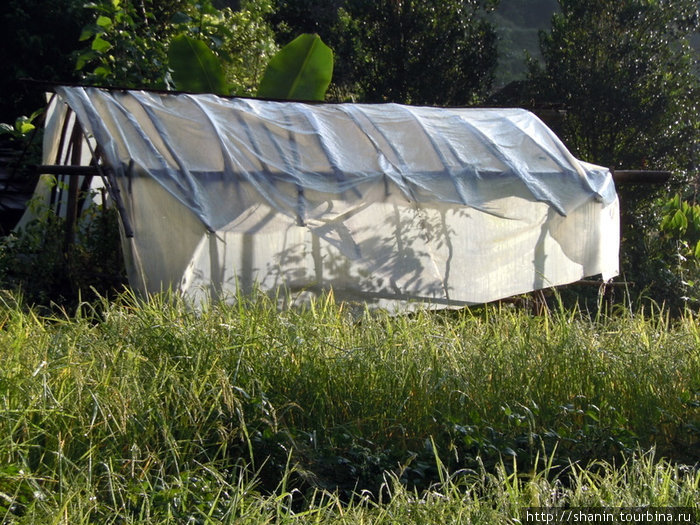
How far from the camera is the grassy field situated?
334 cm

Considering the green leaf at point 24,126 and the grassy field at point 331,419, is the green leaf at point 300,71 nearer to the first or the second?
the green leaf at point 24,126

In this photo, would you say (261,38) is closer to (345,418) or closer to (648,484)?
(345,418)

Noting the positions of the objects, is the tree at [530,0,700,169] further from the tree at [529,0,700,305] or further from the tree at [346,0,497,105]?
the tree at [346,0,497,105]

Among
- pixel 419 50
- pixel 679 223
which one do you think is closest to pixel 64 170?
pixel 419 50

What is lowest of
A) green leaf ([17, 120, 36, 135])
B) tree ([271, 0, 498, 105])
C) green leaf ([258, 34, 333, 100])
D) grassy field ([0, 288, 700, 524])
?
grassy field ([0, 288, 700, 524])

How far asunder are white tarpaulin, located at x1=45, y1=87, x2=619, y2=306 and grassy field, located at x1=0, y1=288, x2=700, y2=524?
126 centimetres

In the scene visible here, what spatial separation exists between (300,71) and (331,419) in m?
5.75

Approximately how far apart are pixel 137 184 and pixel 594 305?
5.91 metres

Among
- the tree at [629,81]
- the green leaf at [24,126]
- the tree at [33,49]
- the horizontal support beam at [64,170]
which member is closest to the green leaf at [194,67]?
the green leaf at [24,126]

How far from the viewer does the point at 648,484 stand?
Result: 3555 mm

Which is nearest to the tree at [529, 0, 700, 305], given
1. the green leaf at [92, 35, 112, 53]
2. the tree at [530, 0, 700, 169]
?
the tree at [530, 0, 700, 169]

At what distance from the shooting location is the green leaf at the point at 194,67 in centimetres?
918

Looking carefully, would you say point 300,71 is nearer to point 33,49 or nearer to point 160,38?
point 160,38

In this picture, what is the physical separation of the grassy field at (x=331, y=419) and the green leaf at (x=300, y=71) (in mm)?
4649
